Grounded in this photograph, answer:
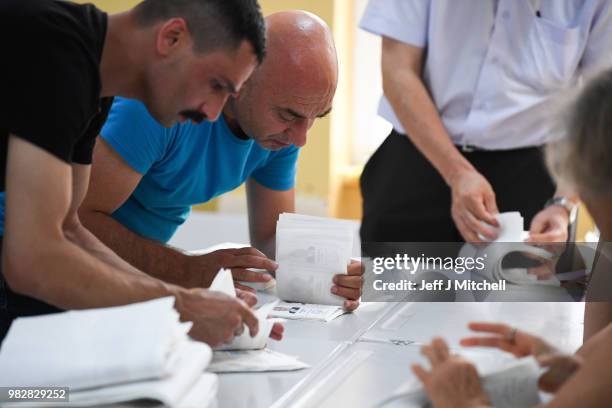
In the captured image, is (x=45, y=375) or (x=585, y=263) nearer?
(x=45, y=375)

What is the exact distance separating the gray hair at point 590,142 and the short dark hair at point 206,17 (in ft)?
1.71

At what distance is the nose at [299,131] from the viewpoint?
1875mm

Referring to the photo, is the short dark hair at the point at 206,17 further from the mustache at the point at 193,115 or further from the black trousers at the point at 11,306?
the black trousers at the point at 11,306

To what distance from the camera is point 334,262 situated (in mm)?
1693

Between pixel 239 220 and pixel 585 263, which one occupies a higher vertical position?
pixel 585 263

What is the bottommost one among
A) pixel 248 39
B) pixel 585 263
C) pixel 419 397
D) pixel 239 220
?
pixel 239 220

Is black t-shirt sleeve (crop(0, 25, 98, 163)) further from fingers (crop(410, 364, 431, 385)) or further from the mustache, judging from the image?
fingers (crop(410, 364, 431, 385))

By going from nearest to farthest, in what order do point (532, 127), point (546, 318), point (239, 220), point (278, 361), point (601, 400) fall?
point (601, 400) → point (278, 361) → point (546, 318) → point (532, 127) → point (239, 220)

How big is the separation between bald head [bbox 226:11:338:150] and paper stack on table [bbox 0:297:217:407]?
2.65ft

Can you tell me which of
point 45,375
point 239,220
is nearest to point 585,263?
point 45,375

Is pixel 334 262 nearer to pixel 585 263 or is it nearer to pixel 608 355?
pixel 585 263

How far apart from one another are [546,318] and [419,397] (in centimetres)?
49

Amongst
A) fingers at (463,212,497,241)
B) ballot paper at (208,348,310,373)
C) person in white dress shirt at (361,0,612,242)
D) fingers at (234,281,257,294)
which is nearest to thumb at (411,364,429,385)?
ballot paper at (208,348,310,373)

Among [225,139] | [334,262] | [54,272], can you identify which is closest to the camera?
[54,272]
